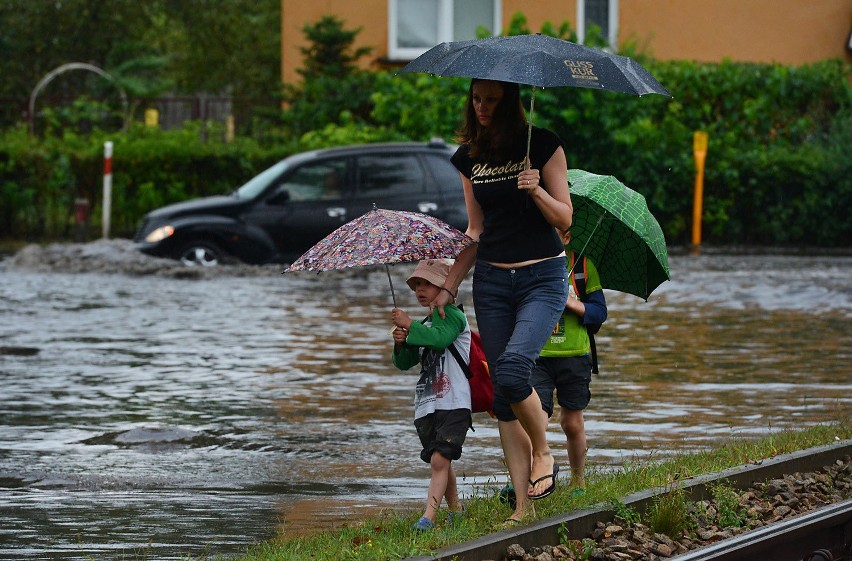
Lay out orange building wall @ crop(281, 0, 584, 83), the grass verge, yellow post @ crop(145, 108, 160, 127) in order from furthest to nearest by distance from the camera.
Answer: yellow post @ crop(145, 108, 160, 127) < orange building wall @ crop(281, 0, 584, 83) < the grass verge

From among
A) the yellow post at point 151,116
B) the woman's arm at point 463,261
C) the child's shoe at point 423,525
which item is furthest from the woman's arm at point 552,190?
the yellow post at point 151,116

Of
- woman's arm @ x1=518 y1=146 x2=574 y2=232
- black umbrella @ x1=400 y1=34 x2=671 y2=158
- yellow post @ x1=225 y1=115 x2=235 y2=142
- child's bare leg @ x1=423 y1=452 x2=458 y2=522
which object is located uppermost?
black umbrella @ x1=400 y1=34 x2=671 y2=158

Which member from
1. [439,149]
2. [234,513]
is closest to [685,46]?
[439,149]

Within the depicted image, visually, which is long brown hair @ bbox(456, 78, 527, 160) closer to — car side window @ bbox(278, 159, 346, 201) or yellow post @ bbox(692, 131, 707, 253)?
car side window @ bbox(278, 159, 346, 201)

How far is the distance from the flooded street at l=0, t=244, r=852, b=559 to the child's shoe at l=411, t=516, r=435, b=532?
0.72 metres

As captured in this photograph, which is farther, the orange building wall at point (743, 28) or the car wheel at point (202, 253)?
the orange building wall at point (743, 28)

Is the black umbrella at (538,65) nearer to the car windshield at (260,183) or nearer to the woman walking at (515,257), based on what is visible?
the woman walking at (515,257)

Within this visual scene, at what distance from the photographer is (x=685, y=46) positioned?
28.2m

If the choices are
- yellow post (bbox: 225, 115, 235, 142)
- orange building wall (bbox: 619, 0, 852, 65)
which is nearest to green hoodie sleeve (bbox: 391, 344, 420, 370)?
yellow post (bbox: 225, 115, 235, 142)

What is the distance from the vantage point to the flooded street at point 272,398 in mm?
7430

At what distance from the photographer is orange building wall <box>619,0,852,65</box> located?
28172 mm

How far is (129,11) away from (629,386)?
37280mm

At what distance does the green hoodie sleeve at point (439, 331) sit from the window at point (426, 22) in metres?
21.2

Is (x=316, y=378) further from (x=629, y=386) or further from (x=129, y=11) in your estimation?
(x=129, y=11)
